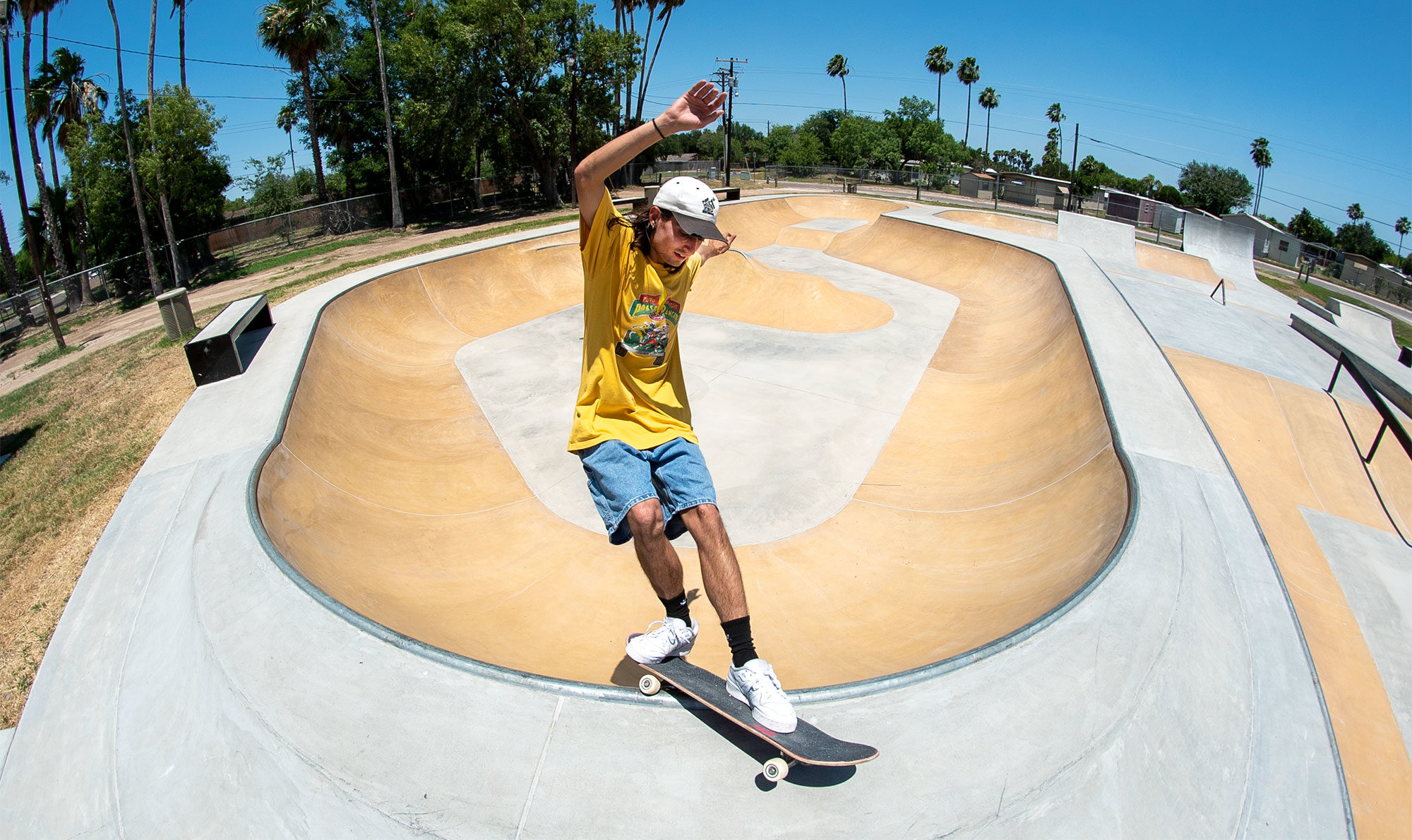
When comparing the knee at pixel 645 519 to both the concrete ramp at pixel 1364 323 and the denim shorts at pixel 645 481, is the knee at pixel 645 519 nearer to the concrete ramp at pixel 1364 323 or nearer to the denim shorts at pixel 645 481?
the denim shorts at pixel 645 481

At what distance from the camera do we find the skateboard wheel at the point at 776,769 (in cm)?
222

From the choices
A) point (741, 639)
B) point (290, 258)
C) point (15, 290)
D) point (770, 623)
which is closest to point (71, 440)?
point (770, 623)

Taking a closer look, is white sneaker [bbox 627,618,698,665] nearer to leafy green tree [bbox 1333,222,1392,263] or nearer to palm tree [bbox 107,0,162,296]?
palm tree [bbox 107,0,162,296]

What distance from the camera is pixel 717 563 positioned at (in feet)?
8.29

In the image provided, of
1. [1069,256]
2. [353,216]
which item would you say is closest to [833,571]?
[1069,256]

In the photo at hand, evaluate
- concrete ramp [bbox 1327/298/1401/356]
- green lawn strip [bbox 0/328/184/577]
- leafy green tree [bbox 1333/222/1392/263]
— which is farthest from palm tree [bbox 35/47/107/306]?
leafy green tree [bbox 1333/222/1392/263]

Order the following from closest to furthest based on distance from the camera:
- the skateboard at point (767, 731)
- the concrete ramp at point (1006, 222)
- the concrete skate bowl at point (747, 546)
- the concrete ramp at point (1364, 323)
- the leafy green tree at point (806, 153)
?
the skateboard at point (767, 731)
the concrete skate bowl at point (747, 546)
the concrete ramp at point (1364, 323)
the concrete ramp at point (1006, 222)
the leafy green tree at point (806, 153)

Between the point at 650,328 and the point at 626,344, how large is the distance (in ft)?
0.43

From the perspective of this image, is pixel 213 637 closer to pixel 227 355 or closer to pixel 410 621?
pixel 410 621

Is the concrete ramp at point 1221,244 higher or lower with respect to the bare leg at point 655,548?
higher

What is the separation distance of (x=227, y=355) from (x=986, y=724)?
8.00 m

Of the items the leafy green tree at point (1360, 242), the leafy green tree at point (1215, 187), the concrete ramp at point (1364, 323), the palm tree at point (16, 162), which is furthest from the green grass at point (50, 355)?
the leafy green tree at point (1360, 242)

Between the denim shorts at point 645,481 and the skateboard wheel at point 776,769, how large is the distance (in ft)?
2.91

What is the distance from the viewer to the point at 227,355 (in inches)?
276
